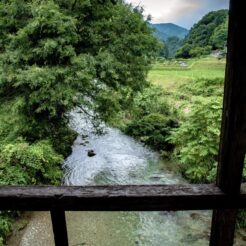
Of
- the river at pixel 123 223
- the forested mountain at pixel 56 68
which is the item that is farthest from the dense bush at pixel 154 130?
the forested mountain at pixel 56 68

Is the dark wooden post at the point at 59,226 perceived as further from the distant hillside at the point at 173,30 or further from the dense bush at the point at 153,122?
the dense bush at the point at 153,122

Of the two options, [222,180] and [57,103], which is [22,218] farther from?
[222,180]

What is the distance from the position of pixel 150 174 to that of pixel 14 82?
4.30m

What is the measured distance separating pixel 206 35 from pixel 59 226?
2156cm

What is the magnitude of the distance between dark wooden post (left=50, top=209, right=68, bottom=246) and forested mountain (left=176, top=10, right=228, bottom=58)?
15908 mm

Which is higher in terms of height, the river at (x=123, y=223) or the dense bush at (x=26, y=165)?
the dense bush at (x=26, y=165)

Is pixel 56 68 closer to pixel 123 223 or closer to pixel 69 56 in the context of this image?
pixel 69 56

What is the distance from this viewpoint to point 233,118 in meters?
1.10

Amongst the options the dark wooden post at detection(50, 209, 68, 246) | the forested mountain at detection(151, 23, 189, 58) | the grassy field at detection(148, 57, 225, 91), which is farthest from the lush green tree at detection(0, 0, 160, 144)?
the grassy field at detection(148, 57, 225, 91)

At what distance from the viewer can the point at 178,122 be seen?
10820 mm

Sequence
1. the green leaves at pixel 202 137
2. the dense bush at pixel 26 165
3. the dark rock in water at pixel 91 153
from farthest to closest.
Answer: the dark rock in water at pixel 91 153 → the green leaves at pixel 202 137 → the dense bush at pixel 26 165

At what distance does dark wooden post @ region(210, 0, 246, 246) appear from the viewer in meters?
1.01

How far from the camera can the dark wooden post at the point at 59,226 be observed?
4.02 ft

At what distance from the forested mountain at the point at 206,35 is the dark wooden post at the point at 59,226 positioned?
15908mm
